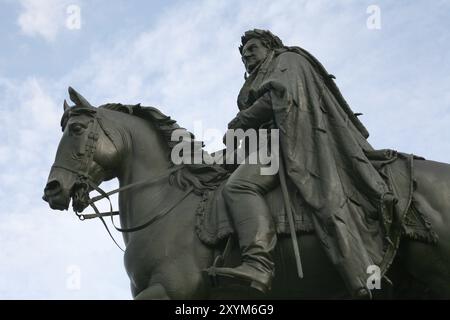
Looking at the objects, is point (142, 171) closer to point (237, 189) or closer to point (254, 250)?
point (237, 189)

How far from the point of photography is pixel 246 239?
334 inches

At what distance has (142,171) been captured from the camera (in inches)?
383

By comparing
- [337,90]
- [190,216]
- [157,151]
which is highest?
[337,90]

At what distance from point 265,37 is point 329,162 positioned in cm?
237

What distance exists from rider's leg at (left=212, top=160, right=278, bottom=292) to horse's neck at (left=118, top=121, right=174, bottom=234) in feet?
3.28

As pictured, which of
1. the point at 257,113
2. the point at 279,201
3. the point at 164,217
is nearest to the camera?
the point at 279,201

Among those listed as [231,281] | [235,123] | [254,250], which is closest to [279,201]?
[254,250]

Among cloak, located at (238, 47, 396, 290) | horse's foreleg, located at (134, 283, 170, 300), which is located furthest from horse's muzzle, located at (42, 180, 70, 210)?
cloak, located at (238, 47, 396, 290)
